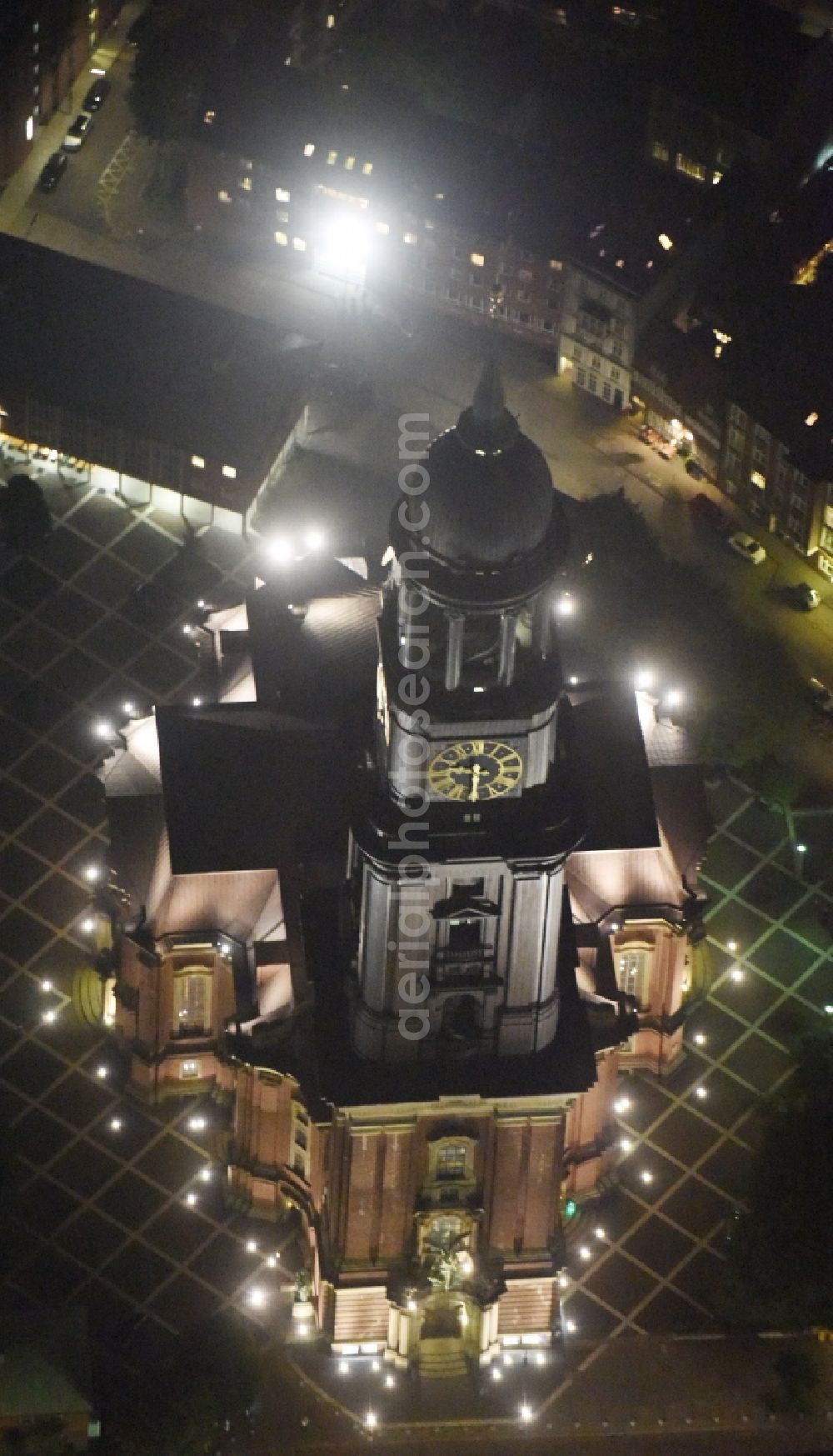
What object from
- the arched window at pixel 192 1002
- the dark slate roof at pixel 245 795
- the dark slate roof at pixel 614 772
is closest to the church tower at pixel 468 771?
the dark slate roof at pixel 245 795

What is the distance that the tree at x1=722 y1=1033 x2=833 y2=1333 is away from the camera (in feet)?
596

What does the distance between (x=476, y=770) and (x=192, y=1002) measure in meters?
38.3

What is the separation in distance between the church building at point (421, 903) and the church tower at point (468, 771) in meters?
0.15

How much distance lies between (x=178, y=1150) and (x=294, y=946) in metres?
16.0

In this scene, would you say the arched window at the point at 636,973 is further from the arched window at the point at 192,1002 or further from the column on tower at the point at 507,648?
the column on tower at the point at 507,648

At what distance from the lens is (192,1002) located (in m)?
189

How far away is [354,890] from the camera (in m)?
168

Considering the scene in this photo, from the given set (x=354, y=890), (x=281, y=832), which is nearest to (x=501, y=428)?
(x=354, y=890)

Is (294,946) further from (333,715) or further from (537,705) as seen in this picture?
(537,705)

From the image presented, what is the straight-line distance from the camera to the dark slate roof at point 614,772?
186 metres

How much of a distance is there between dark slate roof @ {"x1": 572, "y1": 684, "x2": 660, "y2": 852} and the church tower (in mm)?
17028

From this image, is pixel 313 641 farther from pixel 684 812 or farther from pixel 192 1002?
pixel 684 812

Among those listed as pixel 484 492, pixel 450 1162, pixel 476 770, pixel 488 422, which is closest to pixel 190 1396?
pixel 450 1162

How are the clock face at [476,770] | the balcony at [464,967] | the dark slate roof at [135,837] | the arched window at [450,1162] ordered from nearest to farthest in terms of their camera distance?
1. the clock face at [476,770]
2. the balcony at [464,967]
3. the arched window at [450,1162]
4. the dark slate roof at [135,837]
